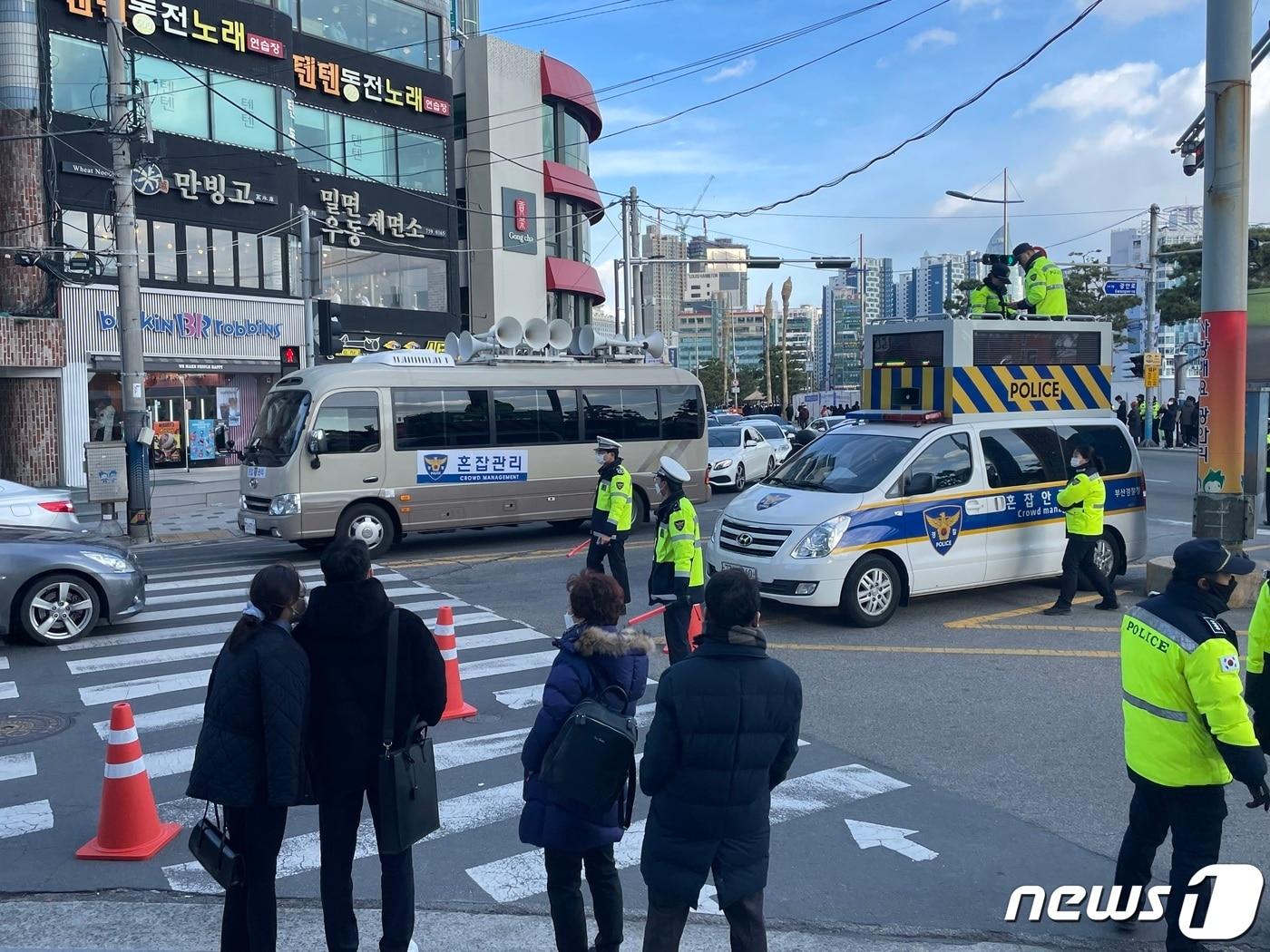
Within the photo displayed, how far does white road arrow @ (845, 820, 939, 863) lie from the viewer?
5516 millimetres

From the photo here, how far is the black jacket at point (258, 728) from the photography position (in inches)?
155

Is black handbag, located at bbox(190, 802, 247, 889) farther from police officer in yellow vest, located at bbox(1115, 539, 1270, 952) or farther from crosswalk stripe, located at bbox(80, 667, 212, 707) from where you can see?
crosswalk stripe, located at bbox(80, 667, 212, 707)

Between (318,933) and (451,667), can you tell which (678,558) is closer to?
(451,667)

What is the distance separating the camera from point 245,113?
106ft

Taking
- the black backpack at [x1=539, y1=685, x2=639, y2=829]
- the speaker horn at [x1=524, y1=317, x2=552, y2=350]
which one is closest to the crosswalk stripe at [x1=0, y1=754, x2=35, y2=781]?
the black backpack at [x1=539, y1=685, x2=639, y2=829]

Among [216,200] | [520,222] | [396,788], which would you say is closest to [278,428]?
[396,788]

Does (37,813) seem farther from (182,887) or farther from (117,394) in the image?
(117,394)

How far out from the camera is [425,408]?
16.3 m

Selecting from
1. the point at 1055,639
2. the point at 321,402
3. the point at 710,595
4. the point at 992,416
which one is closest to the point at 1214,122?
the point at 992,416

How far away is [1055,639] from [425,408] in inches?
375

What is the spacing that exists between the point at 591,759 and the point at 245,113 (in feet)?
A: 107

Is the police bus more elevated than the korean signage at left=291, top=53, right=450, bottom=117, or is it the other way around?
the korean signage at left=291, top=53, right=450, bottom=117

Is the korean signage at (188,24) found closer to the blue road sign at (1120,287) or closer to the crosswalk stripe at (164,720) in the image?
the crosswalk stripe at (164,720)

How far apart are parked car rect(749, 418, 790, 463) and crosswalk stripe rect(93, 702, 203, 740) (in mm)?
20755
